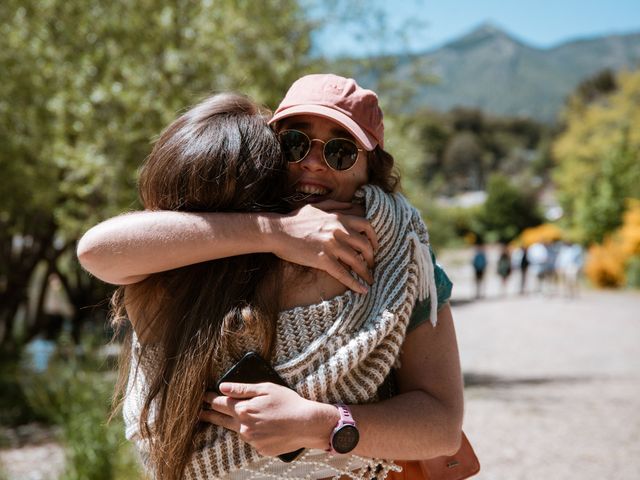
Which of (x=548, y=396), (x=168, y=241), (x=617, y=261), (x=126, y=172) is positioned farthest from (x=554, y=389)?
(x=617, y=261)

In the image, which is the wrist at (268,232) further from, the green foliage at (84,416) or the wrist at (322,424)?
the green foliage at (84,416)

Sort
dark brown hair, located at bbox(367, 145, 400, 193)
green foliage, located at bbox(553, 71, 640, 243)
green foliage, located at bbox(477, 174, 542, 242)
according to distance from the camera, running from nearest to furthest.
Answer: dark brown hair, located at bbox(367, 145, 400, 193), green foliage, located at bbox(553, 71, 640, 243), green foliage, located at bbox(477, 174, 542, 242)

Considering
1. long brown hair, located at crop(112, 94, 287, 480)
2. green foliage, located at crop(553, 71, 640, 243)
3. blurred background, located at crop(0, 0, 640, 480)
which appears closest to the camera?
long brown hair, located at crop(112, 94, 287, 480)

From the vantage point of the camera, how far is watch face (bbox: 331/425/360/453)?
1.31 metres

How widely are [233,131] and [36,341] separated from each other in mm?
11627

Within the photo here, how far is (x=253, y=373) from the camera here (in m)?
1.36

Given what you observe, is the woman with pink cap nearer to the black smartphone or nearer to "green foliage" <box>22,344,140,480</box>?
the black smartphone

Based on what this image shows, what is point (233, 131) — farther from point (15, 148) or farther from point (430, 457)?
point (15, 148)

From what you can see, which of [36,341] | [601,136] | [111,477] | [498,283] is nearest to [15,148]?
[111,477]

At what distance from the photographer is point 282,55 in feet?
21.7

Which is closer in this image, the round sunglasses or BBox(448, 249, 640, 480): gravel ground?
the round sunglasses

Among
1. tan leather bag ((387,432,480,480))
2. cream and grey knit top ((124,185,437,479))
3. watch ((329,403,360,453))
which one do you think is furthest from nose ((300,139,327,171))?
tan leather bag ((387,432,480,480))

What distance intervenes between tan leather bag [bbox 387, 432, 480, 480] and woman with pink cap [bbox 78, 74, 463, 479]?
0.28ft

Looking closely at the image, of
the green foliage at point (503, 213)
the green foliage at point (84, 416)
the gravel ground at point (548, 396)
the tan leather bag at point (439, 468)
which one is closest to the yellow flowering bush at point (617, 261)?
the gravel ground at point (548, 396)
